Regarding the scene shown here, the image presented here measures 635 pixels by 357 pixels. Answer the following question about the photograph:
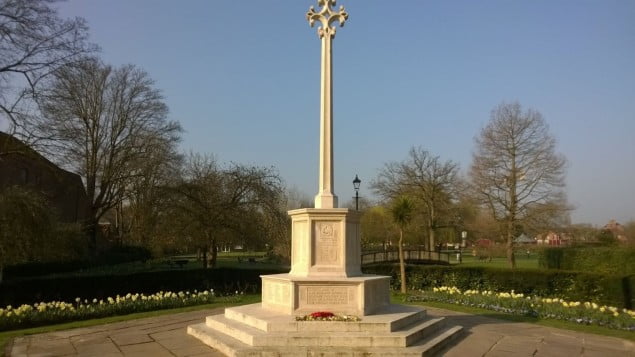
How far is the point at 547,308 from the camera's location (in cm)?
1341

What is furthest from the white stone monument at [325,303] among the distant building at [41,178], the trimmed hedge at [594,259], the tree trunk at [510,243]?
the tree trunk at [510,243]

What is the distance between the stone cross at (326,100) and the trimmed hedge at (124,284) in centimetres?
1025

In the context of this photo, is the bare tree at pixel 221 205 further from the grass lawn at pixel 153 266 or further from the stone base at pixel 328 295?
the stone base at pixel 328 295

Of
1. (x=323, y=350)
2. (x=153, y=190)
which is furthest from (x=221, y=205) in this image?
(x=323, y=350)

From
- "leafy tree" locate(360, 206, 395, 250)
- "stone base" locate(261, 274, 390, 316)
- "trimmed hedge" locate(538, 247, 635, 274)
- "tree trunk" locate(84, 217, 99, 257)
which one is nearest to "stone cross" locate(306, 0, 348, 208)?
"stone base" locate(261, 274, 390, 316)

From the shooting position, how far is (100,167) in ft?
108

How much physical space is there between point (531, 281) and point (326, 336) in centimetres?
1310

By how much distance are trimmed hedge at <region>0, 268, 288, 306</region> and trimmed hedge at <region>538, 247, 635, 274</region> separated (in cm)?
1495

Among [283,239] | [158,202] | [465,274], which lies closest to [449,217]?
[283,239]

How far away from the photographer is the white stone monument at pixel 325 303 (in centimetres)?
791

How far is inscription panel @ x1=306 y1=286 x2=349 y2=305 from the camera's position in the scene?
9.16 meters

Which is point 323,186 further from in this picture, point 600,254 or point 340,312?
point 600,254

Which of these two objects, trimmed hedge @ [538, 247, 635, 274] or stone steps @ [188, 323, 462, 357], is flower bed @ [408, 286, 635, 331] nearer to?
stone steps @ [188, 323, 462, 357]

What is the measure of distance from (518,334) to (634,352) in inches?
81.8
